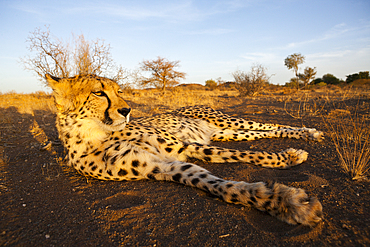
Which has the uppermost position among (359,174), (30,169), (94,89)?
(94,89)

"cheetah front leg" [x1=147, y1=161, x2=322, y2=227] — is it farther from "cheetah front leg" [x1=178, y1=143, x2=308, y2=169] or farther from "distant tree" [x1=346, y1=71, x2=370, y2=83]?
"distant tree" [x1=346, y1=71, x2=370, y2=83]

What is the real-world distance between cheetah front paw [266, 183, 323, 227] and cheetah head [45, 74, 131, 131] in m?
A: 1.53

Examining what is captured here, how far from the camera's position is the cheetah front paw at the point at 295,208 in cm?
132

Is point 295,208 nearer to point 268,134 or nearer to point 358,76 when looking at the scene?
point 268,134

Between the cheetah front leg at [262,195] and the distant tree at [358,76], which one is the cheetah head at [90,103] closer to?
the cheetah front leg at [262,195]

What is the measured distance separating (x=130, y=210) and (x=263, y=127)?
299 cm

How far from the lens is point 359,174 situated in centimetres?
186

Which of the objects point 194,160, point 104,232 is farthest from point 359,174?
point 104,232

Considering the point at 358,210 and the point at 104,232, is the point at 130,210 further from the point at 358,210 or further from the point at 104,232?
the point at 358,210

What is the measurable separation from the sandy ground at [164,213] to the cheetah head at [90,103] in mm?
650

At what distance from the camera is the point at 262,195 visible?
4.92ft

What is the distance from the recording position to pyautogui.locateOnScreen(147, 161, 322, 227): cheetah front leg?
134 centimetres

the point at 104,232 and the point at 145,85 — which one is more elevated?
the point at 145,85

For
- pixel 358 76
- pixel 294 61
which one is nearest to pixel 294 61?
pixel 294 61
